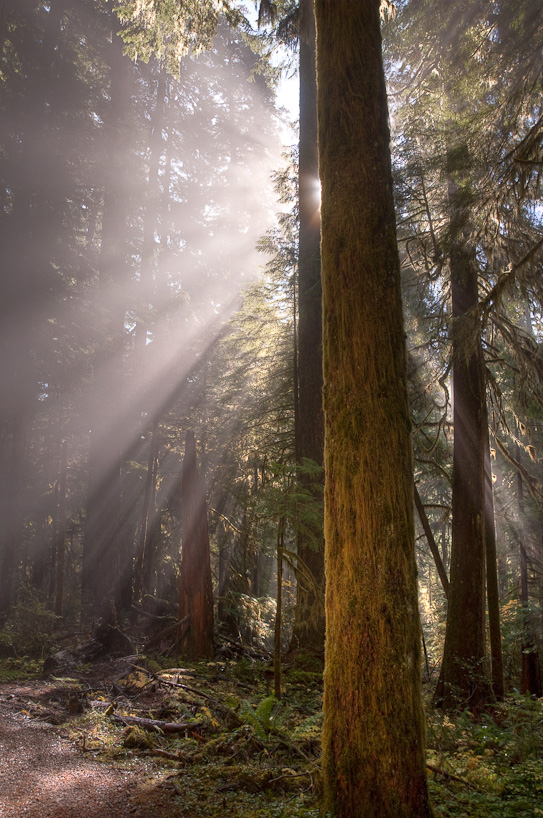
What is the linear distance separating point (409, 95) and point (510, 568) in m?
17.1

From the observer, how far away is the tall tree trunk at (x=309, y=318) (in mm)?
8562

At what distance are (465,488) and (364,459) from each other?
20.3ft

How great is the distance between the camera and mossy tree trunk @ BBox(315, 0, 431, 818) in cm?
305

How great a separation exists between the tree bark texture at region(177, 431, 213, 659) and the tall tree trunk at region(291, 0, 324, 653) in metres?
1.72

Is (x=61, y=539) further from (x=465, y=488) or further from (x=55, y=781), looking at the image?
(x=55, y=781)

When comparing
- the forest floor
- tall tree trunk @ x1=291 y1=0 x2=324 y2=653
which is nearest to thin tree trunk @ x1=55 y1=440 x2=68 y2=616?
the forest floor

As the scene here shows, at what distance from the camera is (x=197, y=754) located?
4.53 meters

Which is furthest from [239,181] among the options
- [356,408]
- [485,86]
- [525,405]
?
[356,408]

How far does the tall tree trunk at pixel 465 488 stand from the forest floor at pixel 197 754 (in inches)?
29.8

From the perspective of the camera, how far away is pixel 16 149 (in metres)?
16.3

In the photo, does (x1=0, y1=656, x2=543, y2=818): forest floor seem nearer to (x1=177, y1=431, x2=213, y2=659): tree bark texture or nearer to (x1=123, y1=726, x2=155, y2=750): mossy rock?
(x1=123, y1=726, x2=155, y2=750): mossy rock

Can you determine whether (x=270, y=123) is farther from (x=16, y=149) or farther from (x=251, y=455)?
(x=251, y=455)

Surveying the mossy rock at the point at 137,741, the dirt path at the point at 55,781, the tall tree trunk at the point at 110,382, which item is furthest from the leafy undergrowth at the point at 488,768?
the tall tree trunk at the point at 110,382

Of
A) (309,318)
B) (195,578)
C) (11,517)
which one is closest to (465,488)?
(309,318)
